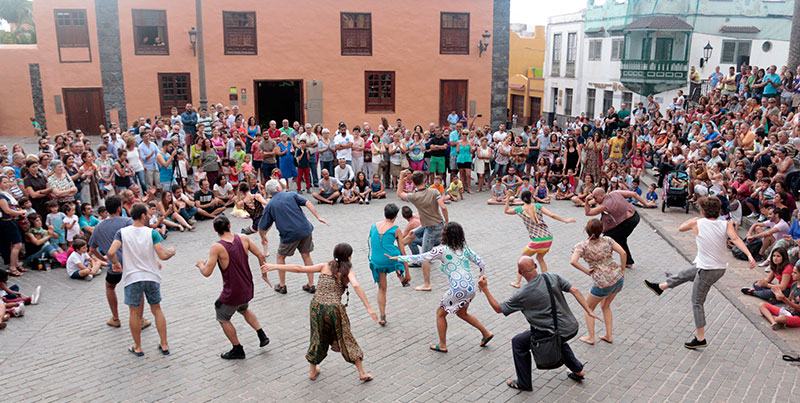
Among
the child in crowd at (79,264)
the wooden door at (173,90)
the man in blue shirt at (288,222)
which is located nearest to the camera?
the man in blue shirt at (288,222)

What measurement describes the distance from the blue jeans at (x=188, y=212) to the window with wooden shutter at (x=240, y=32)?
11.8 m

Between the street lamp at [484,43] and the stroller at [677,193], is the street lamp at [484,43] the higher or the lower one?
the higher one

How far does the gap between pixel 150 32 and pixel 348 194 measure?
12.7 meters

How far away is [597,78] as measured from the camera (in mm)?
36719

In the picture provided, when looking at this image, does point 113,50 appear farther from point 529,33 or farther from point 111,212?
point 529,33

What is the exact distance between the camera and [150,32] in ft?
78.3

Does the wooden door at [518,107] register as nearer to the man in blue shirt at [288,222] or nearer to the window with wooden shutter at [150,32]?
the window with wooden shutter at [150,32]

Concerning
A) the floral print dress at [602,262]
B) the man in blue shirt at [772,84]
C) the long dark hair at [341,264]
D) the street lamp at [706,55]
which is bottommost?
the floral print dress at [602,262]

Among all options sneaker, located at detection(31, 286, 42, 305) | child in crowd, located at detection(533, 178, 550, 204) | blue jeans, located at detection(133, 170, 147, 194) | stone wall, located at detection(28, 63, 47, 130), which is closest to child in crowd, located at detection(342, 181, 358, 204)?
child in crowd, located at detection(533, 178, 550, 204)

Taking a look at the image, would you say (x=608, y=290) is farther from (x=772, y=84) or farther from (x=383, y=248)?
(x=772, y=84)

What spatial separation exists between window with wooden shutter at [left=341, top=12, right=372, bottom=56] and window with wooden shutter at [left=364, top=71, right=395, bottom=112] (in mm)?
965

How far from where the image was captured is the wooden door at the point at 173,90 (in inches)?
959

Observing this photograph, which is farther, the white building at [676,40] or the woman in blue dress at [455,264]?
the white building at [676,40]

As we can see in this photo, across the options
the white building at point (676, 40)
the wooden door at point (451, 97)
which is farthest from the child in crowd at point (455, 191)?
the white building at point (676, 40)
